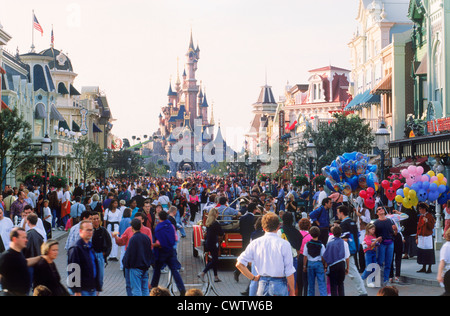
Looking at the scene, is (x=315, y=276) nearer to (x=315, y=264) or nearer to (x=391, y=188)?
(x=315, y=264)

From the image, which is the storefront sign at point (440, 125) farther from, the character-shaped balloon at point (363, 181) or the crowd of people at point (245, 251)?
the crowd of people at point (245, 251)

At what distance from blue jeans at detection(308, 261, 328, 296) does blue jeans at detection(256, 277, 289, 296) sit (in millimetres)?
2272

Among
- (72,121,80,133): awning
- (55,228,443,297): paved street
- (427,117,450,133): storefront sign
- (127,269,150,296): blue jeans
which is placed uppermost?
(72,121,80,133): awning

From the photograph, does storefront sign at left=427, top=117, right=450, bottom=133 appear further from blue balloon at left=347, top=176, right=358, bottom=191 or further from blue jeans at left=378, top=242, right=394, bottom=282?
blue jeans at left=378, top=242, right=394, bottom=282

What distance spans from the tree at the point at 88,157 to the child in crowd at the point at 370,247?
1484 inches

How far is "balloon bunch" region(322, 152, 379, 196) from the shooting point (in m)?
18.7

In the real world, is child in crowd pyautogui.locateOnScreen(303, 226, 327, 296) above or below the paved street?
above

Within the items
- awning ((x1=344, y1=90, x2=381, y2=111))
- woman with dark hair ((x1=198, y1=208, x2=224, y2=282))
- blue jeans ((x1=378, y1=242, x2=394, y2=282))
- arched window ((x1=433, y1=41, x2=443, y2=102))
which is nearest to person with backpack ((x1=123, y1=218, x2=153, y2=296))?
woman with dark hair ((x1=198, y1=208, x2=224, y2=282))

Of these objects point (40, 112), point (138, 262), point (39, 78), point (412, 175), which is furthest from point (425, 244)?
point (39, 78)

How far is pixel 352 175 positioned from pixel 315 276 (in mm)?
9163

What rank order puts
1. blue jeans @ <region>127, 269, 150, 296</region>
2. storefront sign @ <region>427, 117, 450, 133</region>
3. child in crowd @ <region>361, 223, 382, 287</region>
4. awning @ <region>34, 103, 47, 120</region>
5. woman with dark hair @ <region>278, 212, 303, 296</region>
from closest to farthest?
blue jeans @ <region>127, 269, 150, 296</region>, woman with dark hair @ <region>278, 212, 303, 296</region>, child in crowd @ <region>361, 223, 382, 287</region>, storefront sign @ <region>427, 117, 450, 133</region>, awning @ <region>34, 103, 47, 120</region>

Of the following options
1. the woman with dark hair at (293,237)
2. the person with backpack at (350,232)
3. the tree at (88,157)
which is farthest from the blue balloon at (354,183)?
the tree at (88,157)

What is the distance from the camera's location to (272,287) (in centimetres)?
806

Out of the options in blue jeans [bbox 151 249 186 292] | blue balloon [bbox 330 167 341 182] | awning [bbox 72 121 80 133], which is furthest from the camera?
awning [bbox 72 121 80 133]
